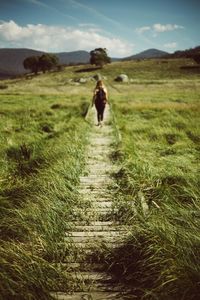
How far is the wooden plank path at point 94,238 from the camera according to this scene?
3045 millimetres

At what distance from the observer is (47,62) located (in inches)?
3597

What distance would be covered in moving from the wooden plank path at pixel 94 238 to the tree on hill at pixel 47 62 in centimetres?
8951

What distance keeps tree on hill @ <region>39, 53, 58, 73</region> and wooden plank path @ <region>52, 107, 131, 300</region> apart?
89.5 metres

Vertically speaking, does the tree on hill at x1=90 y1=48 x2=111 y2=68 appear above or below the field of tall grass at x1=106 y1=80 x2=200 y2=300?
above

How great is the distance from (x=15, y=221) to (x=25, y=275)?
3.22 feet

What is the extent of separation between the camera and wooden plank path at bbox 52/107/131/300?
304cm

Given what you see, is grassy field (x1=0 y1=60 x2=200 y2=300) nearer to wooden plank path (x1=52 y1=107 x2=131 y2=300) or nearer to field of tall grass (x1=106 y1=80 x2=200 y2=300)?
field of tall grass (x1=106 y1=80 x2=200 y2=300)

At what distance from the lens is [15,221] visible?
3.86m

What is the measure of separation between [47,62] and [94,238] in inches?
3646

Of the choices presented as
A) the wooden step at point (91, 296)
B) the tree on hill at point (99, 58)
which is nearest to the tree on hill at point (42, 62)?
the tree on hill at point (99, 58)

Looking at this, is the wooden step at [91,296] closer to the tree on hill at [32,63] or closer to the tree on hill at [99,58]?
the tree on hill at [99,58]

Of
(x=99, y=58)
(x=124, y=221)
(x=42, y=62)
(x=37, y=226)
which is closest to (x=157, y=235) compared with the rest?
(x=124, y=221)

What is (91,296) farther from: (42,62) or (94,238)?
(42,62)

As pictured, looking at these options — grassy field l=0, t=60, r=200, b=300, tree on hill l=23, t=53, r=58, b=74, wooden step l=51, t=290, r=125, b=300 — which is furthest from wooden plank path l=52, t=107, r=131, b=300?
tree on hill l=23, t=53, r=58, b=74
